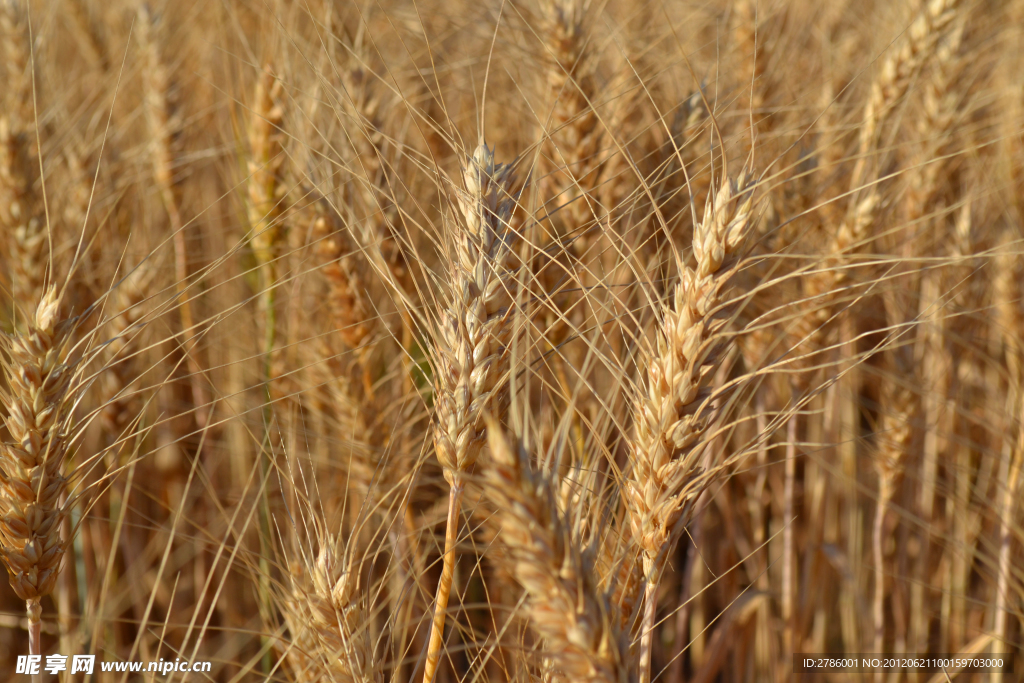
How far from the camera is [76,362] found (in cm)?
94

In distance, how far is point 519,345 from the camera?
1065 millimetres

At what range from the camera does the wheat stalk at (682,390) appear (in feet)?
2.62

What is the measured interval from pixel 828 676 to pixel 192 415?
202 centimetres

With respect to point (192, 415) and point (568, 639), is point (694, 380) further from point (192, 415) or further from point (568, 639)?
point (192, 415)

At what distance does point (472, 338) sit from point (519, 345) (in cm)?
24

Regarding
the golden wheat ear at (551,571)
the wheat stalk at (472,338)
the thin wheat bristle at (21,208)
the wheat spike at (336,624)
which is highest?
the thin wheat bristle at (21,208)

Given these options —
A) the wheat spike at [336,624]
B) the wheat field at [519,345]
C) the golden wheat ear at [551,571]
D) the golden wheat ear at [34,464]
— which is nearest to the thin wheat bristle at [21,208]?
the wheat field at [519,345]

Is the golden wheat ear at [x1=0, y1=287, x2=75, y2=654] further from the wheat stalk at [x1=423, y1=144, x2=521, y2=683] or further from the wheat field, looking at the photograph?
the wheat stalk at [x1=423, y1=144, x2=521, y2=683]

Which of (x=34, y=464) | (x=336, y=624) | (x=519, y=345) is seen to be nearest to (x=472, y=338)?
(x=519, y=345)

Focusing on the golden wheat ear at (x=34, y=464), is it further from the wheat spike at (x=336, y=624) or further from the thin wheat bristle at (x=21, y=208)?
the thin wheat bristle at (x=21, y=208)

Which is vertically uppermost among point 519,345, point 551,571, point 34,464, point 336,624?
point 519,345

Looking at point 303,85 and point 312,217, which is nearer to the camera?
point 312,217

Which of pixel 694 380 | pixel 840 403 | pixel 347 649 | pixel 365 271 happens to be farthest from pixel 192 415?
pixel 840 403

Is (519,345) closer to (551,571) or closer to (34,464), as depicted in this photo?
(551,571)
